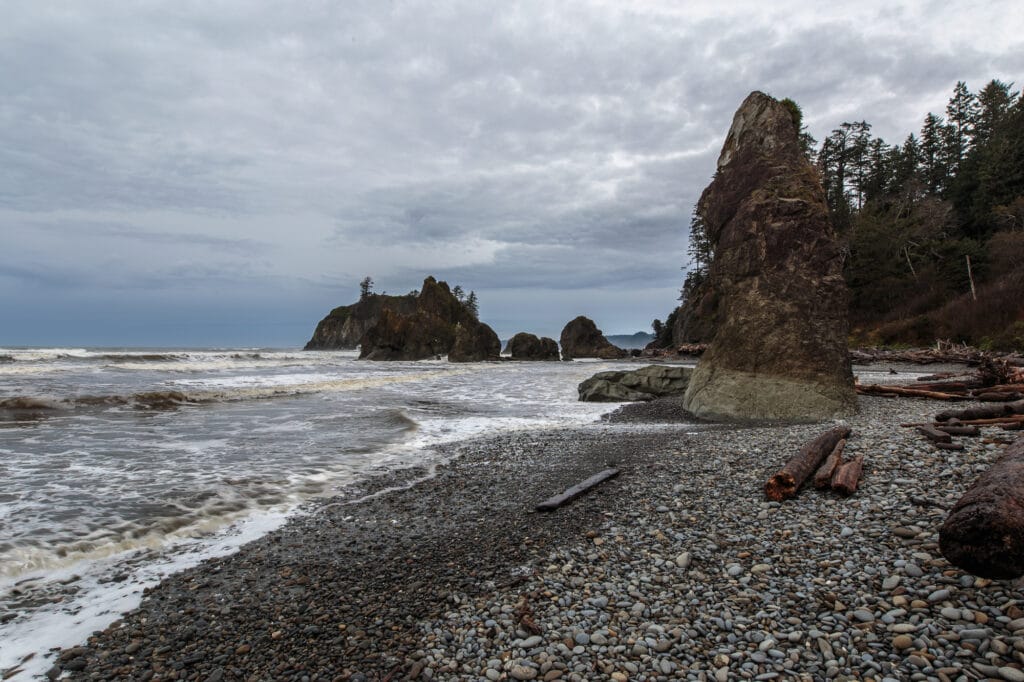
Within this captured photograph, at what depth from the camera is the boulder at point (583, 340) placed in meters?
67.8

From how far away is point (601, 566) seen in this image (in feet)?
12.4

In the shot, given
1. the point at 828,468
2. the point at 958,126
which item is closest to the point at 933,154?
the point at 958,126

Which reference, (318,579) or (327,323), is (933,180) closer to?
(318,579)

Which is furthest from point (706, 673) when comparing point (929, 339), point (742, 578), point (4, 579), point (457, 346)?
point (457, 346)

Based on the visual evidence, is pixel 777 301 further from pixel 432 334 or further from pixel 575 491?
pixel 432 334

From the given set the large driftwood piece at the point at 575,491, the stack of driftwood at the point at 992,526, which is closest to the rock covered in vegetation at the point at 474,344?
the large driftwood piece at the point at 575,491

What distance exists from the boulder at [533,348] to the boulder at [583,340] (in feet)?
13.4

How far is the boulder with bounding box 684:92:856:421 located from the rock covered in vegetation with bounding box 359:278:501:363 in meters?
48.9

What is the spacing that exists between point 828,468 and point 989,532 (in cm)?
222

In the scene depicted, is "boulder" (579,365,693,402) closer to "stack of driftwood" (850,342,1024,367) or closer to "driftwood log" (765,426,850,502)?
"stack of driftwood" (850,342,1024,367)

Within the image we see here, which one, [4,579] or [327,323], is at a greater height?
[327,323]

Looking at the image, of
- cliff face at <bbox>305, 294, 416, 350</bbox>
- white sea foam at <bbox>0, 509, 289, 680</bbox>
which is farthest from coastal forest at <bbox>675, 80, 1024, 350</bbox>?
cliff face at <bbox>305, 294, 416, 350</bbox>

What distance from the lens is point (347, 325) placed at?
112 m

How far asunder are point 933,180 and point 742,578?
7096 cm
